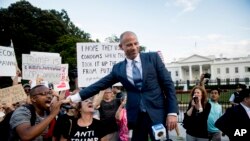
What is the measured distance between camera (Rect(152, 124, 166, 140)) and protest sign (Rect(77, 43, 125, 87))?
3.88 m

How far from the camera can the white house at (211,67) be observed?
10206 centimetres

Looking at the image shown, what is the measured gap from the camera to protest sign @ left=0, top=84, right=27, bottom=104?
6.34 meters

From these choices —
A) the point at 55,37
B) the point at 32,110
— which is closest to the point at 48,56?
the point at 32,110

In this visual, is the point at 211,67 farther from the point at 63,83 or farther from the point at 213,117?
the point at 63,83

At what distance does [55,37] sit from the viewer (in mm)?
51812

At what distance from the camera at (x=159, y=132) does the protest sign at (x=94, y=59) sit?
3.88 m

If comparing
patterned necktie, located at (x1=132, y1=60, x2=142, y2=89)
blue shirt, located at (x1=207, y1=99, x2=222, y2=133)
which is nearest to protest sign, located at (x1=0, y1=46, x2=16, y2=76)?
patterned necktie, located at (x1=132, y1=60, x2=142, y2=89)

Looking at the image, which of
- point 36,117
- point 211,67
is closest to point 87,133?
point 36,117

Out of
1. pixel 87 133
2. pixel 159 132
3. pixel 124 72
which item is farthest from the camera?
pixel 87 133

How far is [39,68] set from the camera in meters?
8.47

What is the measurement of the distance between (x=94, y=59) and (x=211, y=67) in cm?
10398

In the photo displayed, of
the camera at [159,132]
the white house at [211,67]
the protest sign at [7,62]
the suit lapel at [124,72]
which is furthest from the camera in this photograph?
the white house at [211,67]

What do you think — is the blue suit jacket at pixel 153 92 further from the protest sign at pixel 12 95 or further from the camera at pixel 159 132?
the protest sign at pixel 12 95

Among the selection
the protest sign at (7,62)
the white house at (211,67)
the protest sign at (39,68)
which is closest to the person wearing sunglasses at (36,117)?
the protest sign at (7,62)
